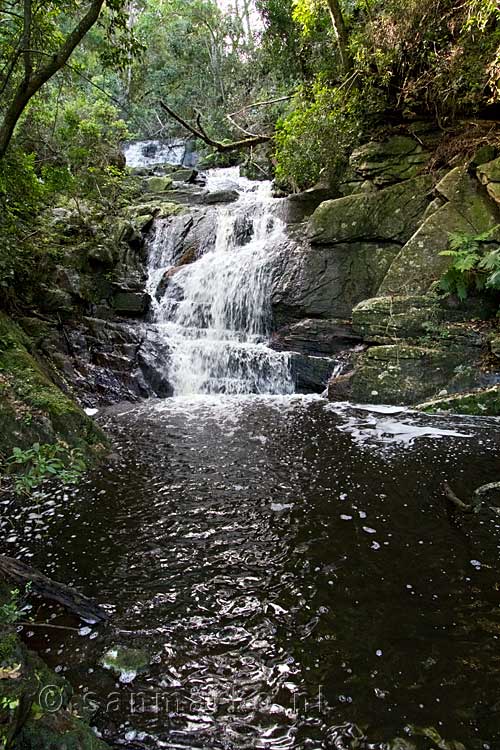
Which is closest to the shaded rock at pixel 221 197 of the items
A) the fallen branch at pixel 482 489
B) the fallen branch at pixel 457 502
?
the fallen branch at pixel 457 502

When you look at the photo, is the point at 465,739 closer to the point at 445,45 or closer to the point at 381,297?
the point at 381,297

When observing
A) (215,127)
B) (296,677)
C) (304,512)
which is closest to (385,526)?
(304,512)

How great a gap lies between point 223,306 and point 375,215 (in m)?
A: 3.97

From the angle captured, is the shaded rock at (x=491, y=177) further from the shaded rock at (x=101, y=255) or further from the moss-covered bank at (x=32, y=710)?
the moss-covered bank at (x=32, y=710)

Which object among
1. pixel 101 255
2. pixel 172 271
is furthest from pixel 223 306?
pixel 101 255

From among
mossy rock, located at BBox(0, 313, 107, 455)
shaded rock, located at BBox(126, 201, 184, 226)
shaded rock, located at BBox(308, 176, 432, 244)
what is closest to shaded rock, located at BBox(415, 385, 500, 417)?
shaded rock, located at BBox(308, 176, 432, 244)

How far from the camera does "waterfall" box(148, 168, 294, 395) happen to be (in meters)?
9.28

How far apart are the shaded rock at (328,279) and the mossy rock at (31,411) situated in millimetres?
5434

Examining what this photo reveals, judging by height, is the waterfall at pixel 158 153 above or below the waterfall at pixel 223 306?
above

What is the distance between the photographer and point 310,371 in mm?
8828

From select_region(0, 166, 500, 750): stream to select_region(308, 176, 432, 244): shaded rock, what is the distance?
4448 mm

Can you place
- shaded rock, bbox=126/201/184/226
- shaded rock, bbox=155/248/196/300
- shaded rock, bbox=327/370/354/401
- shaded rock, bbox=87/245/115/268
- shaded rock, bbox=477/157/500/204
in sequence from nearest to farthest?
shaded rock, bbox=477/157/500/204, shaded rock, bbox=327/370/354/401, shaded rock, bbox=87/245/115/268, shaded rock, bbox=155/248/196/300, shaded rock, bbox=126/201/184/226

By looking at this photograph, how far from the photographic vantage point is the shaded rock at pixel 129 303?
1110 cm

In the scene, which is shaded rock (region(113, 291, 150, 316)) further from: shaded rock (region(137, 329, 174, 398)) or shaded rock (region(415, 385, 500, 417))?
shaded rock (region(415, 385, 500, 417))
